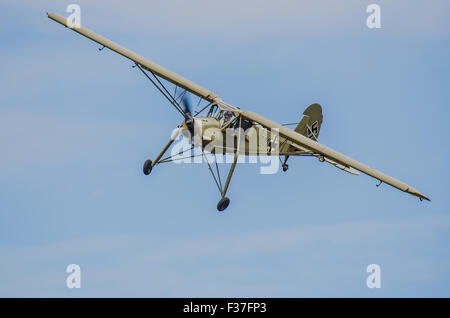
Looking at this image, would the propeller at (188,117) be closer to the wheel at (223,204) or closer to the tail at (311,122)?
the wheel at (223,204)

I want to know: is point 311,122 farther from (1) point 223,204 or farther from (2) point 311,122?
(1) point 223,204

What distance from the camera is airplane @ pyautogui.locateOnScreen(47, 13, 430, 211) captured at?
3747 centimetres

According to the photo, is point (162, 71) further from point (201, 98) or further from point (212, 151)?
point (212, 151)

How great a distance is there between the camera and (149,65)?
42.0 meters

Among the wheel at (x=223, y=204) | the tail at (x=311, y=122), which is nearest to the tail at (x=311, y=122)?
the tail at (x=311, y=122)

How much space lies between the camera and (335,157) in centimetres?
3731

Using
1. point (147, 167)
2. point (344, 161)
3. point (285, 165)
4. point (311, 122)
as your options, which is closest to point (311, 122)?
point (311, 122)

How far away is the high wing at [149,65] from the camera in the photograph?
40.9m

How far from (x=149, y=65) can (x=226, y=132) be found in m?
5.54

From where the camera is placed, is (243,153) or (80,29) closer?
(243,153)

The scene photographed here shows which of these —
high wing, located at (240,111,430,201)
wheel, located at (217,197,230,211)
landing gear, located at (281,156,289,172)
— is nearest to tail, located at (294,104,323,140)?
landing gear, located at (281,156,289,172)
